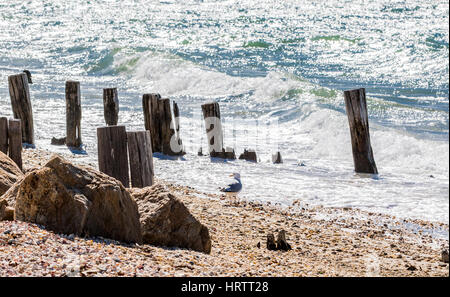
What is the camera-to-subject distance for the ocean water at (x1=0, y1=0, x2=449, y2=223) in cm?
1202

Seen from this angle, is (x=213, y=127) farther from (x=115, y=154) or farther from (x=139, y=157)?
(x=115, y=154)

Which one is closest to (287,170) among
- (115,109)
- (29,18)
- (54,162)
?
(115,109)

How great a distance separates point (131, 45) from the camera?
3481 centimetres

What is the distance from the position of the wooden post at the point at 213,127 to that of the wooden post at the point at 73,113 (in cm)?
222

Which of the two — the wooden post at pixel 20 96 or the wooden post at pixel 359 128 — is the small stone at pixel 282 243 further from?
the wooden post at pixel 20 96

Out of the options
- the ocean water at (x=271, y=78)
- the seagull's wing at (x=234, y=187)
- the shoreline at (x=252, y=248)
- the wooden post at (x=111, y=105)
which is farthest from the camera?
the wooden post at (x=111, y=105)

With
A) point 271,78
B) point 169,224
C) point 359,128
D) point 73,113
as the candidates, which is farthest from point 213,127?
point 271,78

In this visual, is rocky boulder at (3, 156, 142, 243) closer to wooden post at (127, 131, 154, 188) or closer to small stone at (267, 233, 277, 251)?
small stone at (267, 233, 277, 251)

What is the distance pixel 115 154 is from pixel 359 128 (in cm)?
523

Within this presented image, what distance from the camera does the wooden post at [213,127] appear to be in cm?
1310

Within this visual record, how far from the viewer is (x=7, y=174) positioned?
7199 millimetres

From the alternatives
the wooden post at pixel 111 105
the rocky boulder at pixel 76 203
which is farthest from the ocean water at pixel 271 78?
the rocky boulder at pixel 76 203

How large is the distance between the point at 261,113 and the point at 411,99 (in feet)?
18.7

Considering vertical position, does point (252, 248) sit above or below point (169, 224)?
below
